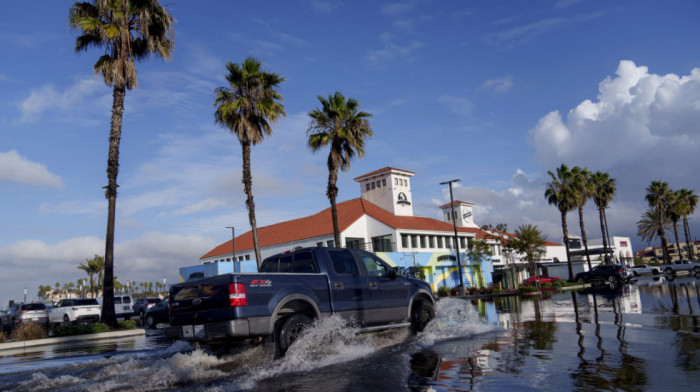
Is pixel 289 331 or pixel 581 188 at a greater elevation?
pixel 581 188

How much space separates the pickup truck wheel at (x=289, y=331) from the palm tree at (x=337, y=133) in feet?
68.4

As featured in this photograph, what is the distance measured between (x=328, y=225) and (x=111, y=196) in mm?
26830

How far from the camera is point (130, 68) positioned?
878 inches

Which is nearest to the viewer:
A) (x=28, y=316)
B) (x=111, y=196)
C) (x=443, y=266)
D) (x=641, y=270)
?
(x=111, y=196)

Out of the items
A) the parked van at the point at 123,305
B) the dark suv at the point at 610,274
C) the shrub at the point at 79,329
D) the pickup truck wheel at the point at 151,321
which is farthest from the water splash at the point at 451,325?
the dark suv at the point at 610,274

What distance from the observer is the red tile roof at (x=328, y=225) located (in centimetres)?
4678

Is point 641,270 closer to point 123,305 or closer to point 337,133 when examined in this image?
point 337,133

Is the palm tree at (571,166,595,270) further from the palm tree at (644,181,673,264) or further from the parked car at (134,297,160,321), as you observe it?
the parked car at (134,297,160,321)

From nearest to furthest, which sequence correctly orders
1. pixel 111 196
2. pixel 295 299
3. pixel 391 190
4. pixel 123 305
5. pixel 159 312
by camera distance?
pixel 295 299
pixel 111 196
pixel 159 312
pixel 123 305
pixel 391 190

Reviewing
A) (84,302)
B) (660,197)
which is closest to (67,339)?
(84,302)

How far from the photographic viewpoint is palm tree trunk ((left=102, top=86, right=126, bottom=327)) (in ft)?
68.4

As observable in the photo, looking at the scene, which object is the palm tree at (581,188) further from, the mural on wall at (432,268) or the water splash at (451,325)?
the water splash at (451,325)

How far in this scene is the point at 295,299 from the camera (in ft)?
26.9

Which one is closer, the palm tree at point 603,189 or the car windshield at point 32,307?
the car windshield at point 32,307
